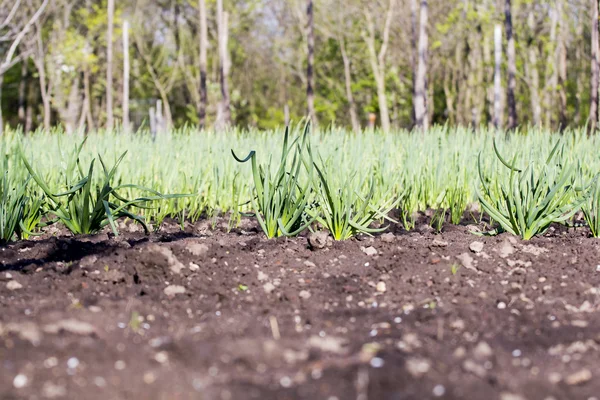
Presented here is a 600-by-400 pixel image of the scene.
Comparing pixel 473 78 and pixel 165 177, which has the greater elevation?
pixel 473 78

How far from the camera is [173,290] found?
76.1 inches

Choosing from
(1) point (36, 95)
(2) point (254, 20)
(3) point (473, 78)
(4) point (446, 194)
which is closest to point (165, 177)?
(4) point (446, 194)

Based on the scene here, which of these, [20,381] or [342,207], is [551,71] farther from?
[20,381]

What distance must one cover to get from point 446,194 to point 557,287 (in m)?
1.45

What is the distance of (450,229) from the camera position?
311cm

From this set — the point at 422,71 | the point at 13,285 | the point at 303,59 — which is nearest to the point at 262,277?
the point at 13,285

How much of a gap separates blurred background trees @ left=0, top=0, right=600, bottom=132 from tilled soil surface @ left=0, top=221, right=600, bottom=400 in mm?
9961

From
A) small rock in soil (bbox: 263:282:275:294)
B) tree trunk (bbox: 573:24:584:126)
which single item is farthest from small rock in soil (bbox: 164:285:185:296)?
tree trunk (bbox: 573:24:584:126)

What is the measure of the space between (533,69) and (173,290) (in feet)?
50.7

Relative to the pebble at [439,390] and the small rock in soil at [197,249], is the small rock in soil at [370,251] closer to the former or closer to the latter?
the small rock in soil at [197,249]

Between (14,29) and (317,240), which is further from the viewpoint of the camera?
(14,29)

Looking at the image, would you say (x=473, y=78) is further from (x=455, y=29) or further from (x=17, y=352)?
(x=17, y=352)

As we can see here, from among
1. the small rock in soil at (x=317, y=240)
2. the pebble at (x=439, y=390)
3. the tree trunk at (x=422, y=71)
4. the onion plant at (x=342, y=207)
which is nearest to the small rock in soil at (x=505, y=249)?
the onion plant at (x=342, y=207)

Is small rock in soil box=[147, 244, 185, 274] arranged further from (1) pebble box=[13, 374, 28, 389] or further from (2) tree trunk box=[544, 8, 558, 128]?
(2) tree trunk box=[544, 8, 558, 128]
